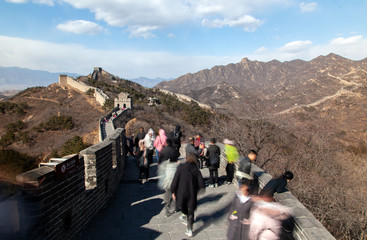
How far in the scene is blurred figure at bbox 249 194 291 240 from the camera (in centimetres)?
301

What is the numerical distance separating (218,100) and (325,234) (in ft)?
416

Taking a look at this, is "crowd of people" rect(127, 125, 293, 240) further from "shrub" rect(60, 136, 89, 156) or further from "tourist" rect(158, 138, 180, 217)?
"shrub" rect(60, 136, 89, 156)

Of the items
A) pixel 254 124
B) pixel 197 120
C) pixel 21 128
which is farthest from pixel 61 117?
pixel 254 124

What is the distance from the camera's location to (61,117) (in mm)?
35312

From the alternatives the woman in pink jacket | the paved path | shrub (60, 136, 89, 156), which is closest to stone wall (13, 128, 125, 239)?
the paved path

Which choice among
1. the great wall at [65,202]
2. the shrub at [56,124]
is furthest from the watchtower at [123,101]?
the great wall at [65,202]

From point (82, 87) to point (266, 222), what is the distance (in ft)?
187

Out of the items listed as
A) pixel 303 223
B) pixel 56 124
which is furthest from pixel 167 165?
pixel 56 124

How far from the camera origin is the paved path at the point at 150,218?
426 cm

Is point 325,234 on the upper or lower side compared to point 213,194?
upper

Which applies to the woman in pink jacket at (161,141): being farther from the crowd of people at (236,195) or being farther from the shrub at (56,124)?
the shrub at (56,124)

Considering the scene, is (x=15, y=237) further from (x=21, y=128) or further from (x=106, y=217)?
(x=21, y=128)

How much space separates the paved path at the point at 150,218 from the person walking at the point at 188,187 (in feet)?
1.38

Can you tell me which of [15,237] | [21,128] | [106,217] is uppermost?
[15,237]
